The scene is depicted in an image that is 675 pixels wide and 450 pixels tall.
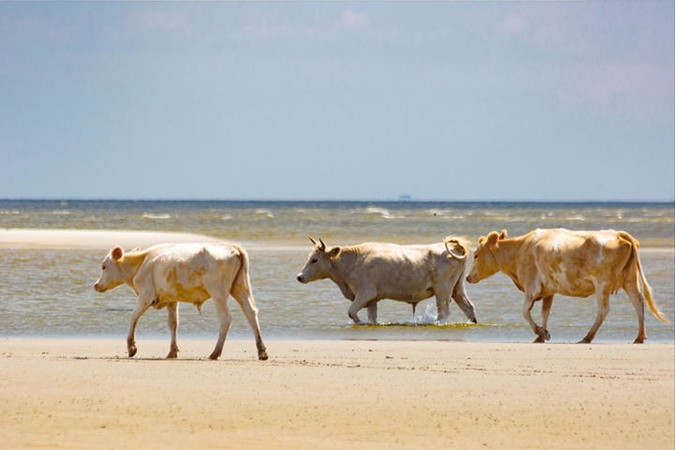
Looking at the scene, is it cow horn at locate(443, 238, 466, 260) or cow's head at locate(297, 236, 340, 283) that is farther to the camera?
cow's head at locate(297, 236, 340, 283)

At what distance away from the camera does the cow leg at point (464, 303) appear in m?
19.6

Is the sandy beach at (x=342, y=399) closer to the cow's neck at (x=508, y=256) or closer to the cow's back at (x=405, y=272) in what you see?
the cow's neck at (x=508, y=256)

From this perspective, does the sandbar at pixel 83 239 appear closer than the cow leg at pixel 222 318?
No

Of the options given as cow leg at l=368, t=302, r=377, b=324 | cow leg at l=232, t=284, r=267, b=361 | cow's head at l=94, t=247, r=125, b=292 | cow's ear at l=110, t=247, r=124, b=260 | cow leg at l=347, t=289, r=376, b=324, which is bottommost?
cow leg at l=368, t=302, r=377, b=324

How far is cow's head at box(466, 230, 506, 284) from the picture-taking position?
1784 centimetres

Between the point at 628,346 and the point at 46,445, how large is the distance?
27.0ft

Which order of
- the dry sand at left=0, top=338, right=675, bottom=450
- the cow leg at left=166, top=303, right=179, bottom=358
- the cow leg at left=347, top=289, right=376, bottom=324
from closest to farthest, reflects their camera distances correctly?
the dry sand at left=0, top=338, right=675, bottom=450
the cow leg at left=166, top=303, right=179, bottom=358
the cow leg at left=347, top=289, right=376, bottom=324

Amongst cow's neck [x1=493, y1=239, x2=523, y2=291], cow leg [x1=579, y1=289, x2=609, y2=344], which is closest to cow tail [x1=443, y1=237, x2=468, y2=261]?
cow's neck [x1=493, y1=239, x2=523, y2=291]

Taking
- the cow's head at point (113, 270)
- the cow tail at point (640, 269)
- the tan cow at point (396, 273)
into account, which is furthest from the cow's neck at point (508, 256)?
the cow's head at point (113, 270)

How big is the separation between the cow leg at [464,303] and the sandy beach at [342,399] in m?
5.16

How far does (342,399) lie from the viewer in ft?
34.5

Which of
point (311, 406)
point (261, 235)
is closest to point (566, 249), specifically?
point (311, 406)

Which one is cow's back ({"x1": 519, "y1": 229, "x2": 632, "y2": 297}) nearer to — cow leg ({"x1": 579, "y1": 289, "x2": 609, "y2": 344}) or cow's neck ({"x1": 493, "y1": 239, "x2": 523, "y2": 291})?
cow leg ({"x1": 579, "y1": 289, "x2": 609, "y2": 344})

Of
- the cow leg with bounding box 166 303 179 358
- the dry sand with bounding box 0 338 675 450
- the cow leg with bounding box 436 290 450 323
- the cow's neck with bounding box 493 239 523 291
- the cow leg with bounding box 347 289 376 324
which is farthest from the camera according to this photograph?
the cow leg with bounding box 436 290 450 323
